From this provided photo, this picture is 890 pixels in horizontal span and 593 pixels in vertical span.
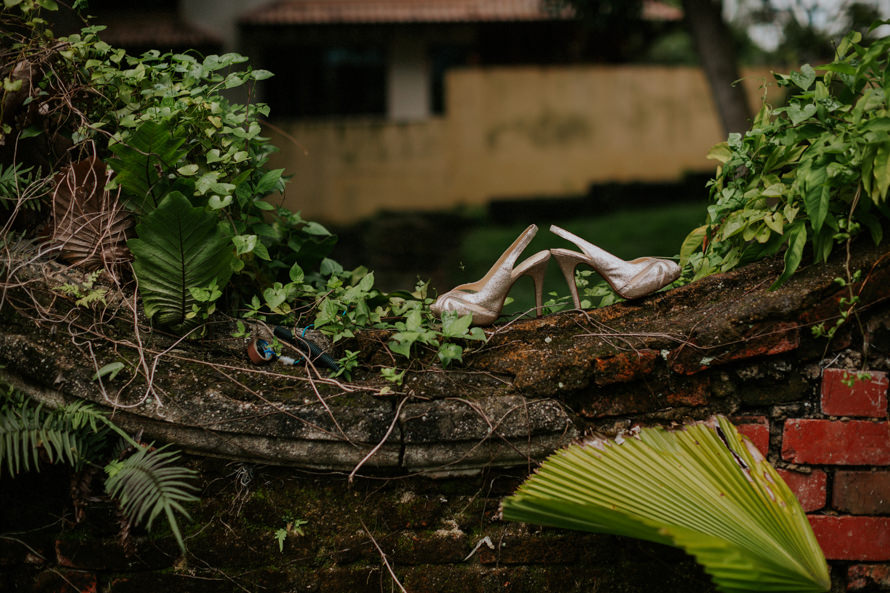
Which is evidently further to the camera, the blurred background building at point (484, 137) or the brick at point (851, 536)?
the blurred background building at point (484, 137)

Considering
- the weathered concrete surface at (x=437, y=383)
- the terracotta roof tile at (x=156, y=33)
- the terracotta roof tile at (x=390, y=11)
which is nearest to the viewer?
the weathered concrete surface at (x=437, y=383)

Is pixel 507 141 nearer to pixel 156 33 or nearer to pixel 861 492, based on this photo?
pixel 156 33

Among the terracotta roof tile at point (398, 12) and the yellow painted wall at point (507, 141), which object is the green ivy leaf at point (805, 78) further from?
the terracotta roof tile at point (398, 12)

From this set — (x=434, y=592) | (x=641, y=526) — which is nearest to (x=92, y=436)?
(x=434, y=592)

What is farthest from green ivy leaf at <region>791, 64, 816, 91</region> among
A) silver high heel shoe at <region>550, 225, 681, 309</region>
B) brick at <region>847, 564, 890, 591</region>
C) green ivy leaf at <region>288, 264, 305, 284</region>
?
green ivy leaf at <region>288, 264, 305, 284</region>

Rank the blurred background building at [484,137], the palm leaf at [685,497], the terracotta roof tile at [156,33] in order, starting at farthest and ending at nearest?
1. the terracotta roof tile at [156,33]
2. the blurred background building at [484,137]
3. the palm leaf at [685,497]

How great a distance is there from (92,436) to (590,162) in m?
9.60

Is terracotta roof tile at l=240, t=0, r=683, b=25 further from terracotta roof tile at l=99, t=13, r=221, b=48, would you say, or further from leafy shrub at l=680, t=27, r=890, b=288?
leafy shrub at l=680, t=27, r=890, b=288

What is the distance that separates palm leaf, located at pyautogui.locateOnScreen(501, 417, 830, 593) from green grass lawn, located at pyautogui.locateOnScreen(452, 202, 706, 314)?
5173 mm

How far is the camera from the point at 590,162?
10258 millimetres

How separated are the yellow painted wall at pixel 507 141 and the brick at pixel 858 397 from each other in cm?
878

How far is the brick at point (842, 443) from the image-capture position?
1.50 m

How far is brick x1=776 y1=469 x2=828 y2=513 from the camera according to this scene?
1504mm

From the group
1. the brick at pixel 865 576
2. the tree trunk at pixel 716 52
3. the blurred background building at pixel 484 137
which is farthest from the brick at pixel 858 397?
the blurred background building at pixel 484 137
